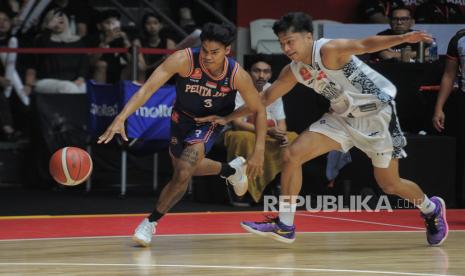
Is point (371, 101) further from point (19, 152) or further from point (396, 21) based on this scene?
point (19, 152)

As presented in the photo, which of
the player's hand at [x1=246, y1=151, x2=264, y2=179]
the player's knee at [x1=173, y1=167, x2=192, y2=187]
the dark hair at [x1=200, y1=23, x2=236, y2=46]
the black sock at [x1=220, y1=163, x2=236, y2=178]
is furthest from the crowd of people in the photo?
the player's knee at [x1=173, y1=167, x2=192, y2=187]

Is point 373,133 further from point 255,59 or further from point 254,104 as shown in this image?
point 255,59

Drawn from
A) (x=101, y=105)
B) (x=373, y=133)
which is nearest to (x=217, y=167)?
(x=373, y=133)

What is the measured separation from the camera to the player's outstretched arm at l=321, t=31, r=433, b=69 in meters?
6.95

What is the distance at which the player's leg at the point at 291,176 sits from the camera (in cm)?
762

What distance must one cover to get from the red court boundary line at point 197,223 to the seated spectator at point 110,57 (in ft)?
10.0

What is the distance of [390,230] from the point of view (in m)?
8.81

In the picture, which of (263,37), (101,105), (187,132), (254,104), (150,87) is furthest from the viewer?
(263,37)

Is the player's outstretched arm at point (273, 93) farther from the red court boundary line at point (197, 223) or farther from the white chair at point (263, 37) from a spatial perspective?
the white chair at point (263, 37)

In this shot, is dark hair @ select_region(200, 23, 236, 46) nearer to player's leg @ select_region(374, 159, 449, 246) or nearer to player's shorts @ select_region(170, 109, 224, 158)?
player's shorts @ select_region(170, 109, 224, 158)

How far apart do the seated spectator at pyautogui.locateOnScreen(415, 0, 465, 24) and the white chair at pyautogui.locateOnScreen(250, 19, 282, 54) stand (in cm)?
177

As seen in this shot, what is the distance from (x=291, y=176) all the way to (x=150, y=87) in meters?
1.19

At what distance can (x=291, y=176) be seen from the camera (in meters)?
7.65

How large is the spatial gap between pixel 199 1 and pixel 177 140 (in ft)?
19.0
